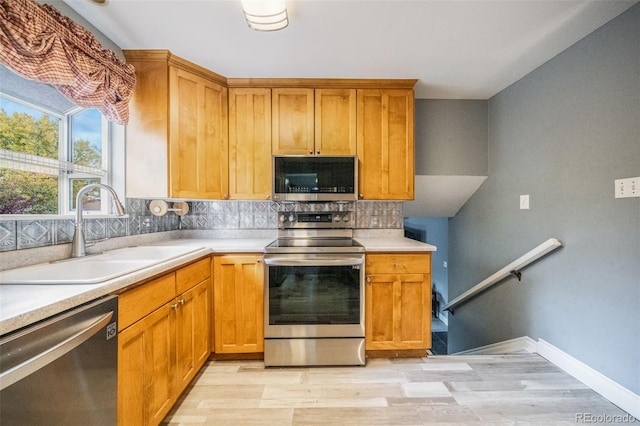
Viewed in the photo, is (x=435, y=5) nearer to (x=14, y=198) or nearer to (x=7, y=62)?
(x=7, y=62)

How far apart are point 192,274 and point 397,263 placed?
148 cm

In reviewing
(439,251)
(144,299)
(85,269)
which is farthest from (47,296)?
(439,251)

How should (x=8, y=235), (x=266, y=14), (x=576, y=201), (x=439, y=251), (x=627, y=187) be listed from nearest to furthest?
(x=8, y=235)
(x=266, y=14)
(x=627, y=187)
(x=576, y=201)
(x=439, y=251)

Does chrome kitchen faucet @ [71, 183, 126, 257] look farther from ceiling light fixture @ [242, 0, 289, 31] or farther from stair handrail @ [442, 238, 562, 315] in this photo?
stair handrail @ [442, 238, 562, 315]

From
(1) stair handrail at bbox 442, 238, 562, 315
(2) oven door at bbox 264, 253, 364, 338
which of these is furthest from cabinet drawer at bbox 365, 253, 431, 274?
(1) stair handrail at bbox 442, 238, 562, 315

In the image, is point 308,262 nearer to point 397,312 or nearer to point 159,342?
point 397,312

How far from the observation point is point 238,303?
2.12 meters


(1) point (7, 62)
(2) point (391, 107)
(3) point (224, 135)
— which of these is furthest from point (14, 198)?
(2) point (391, 107)

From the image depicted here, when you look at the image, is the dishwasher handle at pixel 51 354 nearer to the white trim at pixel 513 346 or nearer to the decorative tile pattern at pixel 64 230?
the decorative tile pattern at pixel 64 230

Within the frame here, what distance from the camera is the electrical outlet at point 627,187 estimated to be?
1535 millimetres

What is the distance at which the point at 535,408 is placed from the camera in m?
1.61

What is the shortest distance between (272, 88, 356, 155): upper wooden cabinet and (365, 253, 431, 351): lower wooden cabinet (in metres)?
1.05

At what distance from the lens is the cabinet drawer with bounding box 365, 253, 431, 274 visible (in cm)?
213

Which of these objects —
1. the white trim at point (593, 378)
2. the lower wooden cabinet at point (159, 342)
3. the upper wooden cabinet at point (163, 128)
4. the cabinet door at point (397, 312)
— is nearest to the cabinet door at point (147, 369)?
the lower wooden cabinet at point (159, 342)
